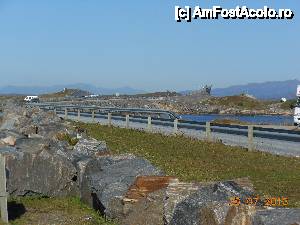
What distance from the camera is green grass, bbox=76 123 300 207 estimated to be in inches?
515

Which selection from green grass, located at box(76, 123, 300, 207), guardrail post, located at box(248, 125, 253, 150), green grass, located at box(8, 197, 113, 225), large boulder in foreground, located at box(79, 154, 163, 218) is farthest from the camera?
guardrail post, located at box(248, 125, 253, 150)

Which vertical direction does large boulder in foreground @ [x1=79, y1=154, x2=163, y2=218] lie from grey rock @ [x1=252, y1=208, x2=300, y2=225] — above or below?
below

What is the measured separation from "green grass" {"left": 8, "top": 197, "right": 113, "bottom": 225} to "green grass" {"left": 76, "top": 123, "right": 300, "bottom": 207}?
266 cm

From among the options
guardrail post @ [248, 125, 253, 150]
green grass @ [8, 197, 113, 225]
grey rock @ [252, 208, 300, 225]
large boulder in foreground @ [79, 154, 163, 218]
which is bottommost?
green grass @ [8, 197, 113, 225]

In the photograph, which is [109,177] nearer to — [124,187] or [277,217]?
[124,187]

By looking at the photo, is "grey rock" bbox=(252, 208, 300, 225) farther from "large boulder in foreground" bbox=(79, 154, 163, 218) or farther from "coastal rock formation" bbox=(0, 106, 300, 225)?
"large boulder in foreground" bbox=(79, 154, 163, 218)

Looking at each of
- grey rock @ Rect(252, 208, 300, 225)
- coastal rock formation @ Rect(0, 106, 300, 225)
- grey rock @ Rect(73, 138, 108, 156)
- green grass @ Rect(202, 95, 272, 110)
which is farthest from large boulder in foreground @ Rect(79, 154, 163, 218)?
green grass @ Rect(202, 95, 272, 110)

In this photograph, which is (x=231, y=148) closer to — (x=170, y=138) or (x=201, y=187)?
(x=170, y=138)

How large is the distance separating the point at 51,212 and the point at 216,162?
22.3 ft

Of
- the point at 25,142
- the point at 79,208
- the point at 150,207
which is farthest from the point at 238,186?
the point at 25,142

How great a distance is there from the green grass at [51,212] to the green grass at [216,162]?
2.66m

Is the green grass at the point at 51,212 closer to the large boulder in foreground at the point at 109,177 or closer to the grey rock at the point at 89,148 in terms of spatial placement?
the large boulder in foreground at the point at 109,177

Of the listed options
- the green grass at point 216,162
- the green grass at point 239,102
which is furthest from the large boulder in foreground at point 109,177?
the green grass at point 239,102

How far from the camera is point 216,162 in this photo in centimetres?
1681
